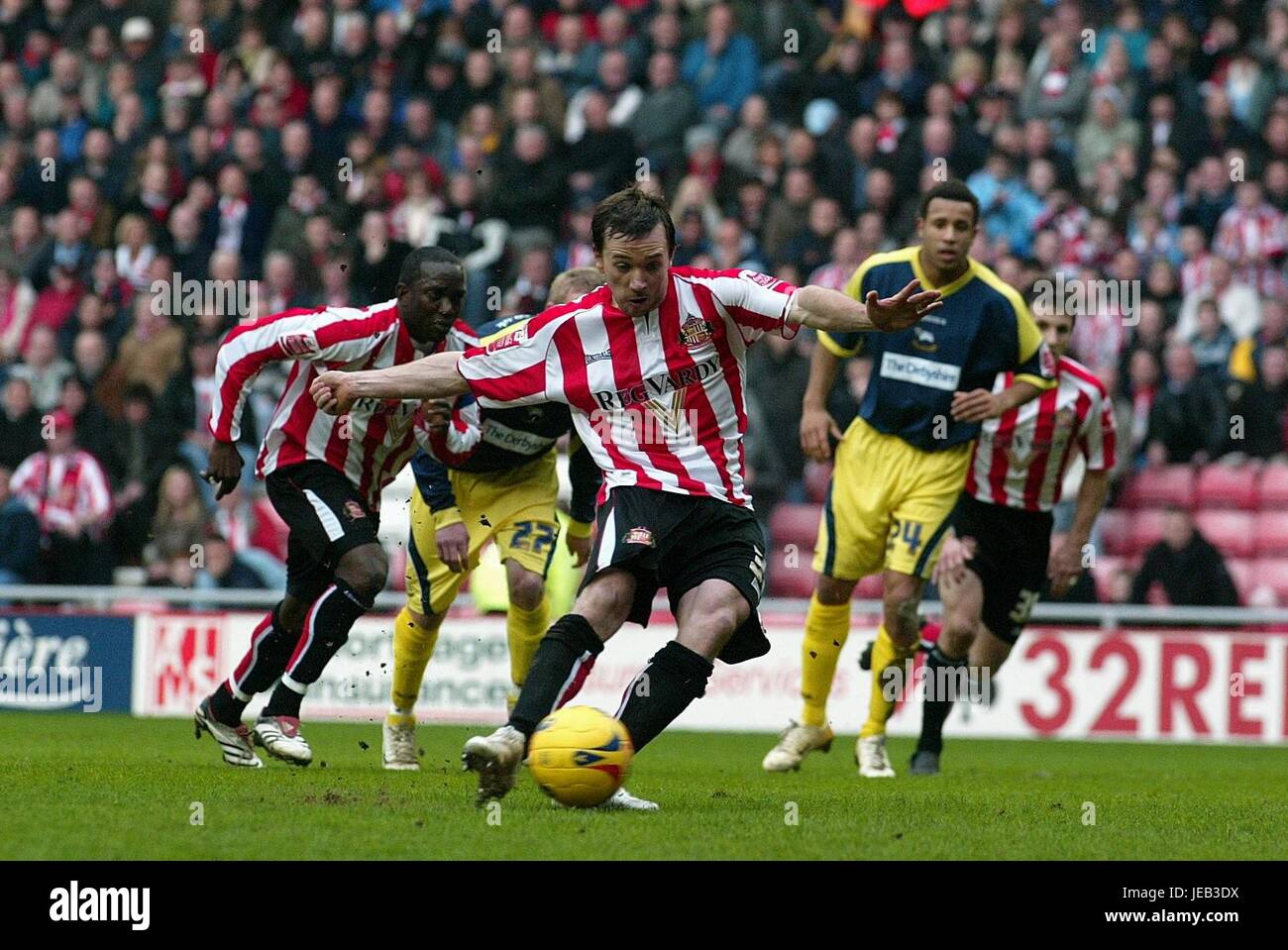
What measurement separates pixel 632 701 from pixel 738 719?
8.43 m

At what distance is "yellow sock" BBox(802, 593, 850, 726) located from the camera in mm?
10148

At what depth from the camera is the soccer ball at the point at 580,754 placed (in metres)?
6.66

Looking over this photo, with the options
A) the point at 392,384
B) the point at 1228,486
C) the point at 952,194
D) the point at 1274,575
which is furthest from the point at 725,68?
the point at 392,384

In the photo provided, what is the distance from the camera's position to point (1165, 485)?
16.3 metres

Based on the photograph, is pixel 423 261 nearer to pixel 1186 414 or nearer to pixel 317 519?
Answer: pixel 317 519

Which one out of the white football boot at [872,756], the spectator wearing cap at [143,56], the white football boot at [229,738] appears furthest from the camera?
the spectator wearing cap at [143,56]

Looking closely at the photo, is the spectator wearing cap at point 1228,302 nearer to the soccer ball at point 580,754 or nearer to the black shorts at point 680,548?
the black shorts at point 680,548

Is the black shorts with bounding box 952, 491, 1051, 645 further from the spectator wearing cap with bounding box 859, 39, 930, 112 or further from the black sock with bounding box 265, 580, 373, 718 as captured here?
the spectator wearing cap with bounding box 859, 39, 930, 112

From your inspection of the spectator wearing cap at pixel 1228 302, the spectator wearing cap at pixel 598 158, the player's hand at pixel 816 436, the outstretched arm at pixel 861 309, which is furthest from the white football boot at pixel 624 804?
the spectator wearing cap at pixel 598 158

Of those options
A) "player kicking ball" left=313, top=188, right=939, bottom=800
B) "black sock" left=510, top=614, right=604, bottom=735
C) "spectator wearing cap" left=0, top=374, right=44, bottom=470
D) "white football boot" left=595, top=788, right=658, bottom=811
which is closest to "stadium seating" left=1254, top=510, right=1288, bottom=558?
"player kicking ball" left=313, top=188, right=939, bottom=800

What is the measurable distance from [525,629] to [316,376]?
1.79 m

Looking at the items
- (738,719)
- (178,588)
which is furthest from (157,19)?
(738,719)

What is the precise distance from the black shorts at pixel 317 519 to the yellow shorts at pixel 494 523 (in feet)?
1.90
